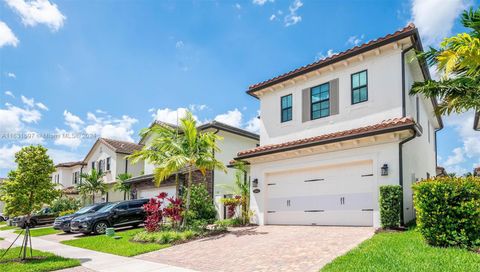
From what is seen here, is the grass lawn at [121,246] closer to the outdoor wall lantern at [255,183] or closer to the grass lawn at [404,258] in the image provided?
the outdoor wall lantern at [255,183]

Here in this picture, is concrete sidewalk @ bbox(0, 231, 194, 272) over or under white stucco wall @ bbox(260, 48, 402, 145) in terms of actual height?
under

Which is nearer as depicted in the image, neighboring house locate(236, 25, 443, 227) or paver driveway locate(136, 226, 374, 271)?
paver driveway locate(136, 226, 374, 271)

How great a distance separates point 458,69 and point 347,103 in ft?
13.4

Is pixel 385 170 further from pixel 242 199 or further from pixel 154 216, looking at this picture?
pixel 154 216

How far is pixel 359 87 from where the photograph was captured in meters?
13.0

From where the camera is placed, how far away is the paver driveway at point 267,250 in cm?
760

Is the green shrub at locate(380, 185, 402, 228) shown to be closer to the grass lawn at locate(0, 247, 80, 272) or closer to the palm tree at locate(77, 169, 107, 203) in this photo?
the grass lawn at locate(0, 247, 80, 272)

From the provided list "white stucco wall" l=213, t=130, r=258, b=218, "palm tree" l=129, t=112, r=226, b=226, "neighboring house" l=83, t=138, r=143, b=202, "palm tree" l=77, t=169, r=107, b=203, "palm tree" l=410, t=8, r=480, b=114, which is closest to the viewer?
"palm tree" l=410, t=8, r=480, b=114

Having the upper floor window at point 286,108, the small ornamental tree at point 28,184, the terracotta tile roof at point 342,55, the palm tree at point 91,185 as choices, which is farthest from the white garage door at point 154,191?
the small ornamental tree at point 28,184

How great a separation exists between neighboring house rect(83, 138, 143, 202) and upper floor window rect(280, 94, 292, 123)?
1864 cm

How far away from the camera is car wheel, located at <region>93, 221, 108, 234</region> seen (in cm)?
1669

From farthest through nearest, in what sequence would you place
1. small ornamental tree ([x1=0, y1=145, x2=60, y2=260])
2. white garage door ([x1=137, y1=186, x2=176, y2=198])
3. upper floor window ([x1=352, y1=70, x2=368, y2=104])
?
white garage door ([x1=137, y1=186, x2=176, y2=198]) < upper floor window ([x1=352, y1=70, x2=368, y2=104]) < small ornamental tree ([x1=0, y1=145, x2=60, y2=260])

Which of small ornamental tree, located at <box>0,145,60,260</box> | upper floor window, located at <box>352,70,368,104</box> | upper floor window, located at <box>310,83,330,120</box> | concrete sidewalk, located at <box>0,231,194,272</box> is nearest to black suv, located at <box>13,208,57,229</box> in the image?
small ornamental tree, located at <box>0,145,60,260</box>

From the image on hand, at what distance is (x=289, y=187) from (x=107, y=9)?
9.94 m
